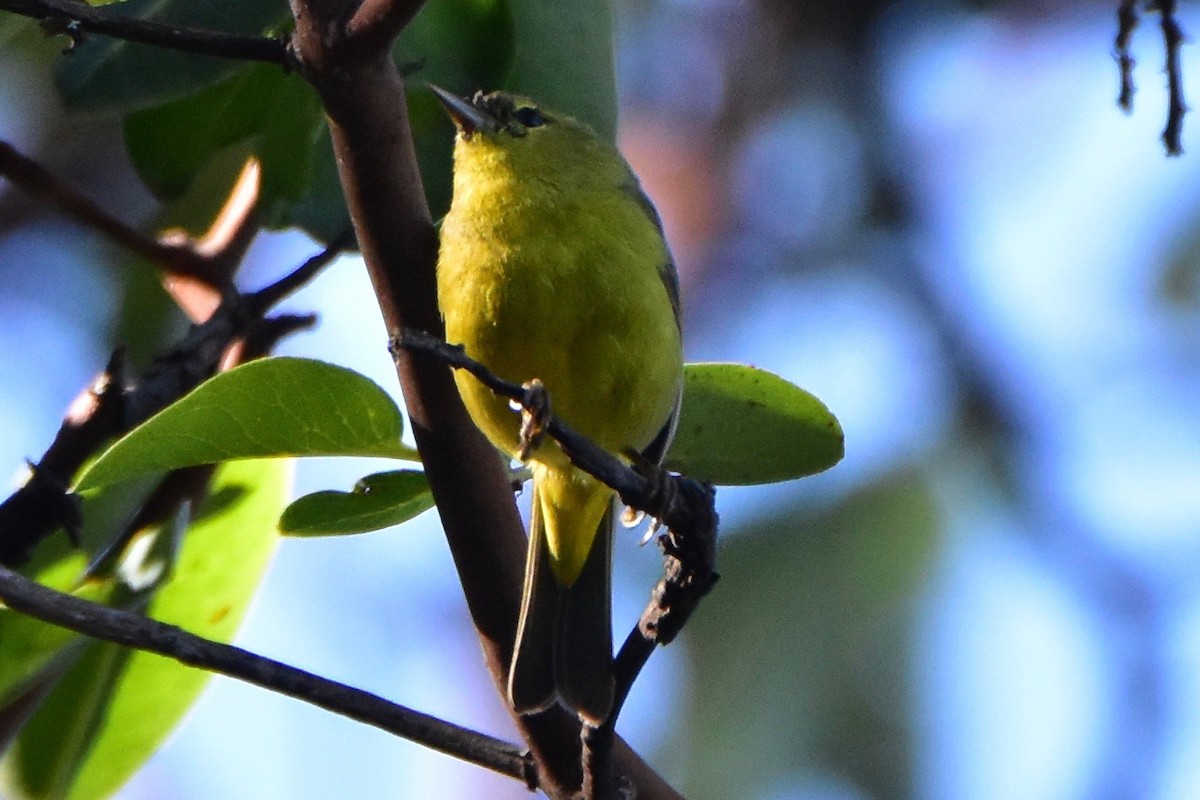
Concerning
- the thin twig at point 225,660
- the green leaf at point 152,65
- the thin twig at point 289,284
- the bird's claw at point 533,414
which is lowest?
the thin twig at point 225,660

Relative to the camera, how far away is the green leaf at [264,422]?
1.56m

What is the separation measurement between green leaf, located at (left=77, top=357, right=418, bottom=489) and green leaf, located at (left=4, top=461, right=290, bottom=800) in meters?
0.53

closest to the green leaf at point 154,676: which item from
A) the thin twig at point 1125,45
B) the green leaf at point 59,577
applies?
the green leaf at point 59,577

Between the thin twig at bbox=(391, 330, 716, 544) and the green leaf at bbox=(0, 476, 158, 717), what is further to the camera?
the green leaf at bbox=(0, 476, 158, 717)

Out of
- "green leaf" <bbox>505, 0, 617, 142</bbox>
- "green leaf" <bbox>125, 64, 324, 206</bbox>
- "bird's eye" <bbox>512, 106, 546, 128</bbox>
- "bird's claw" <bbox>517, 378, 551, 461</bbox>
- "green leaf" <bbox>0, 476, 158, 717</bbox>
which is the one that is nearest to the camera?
"bird's claw" <bbox>517, 378, 551, 461</bbox>

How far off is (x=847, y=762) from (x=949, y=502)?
3.67 feet

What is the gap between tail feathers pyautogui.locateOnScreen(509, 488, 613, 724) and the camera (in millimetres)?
1663

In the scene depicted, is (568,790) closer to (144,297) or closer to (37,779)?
(37,779)

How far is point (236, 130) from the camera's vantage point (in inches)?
90.8

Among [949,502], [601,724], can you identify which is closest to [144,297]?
[601,724]

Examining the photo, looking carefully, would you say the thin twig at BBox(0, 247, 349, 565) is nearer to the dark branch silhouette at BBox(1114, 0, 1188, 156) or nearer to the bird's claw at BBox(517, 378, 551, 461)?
the bird's claw at BBox(517, 378, 551, 461)

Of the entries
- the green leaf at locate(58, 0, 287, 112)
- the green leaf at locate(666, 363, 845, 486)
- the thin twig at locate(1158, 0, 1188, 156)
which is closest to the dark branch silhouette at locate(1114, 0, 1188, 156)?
the thin twig at locate(1158, 0, 1188, 156)

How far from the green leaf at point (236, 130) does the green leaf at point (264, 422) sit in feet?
1.92

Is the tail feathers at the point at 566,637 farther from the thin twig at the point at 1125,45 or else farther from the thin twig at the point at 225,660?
the thin twig at the point at 1125,45
